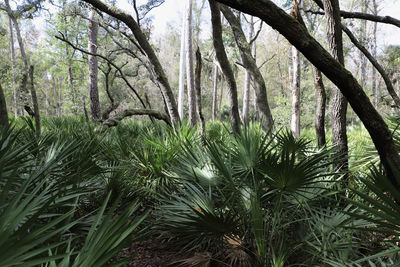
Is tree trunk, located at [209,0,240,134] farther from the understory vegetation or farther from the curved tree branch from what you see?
the curved tree branch

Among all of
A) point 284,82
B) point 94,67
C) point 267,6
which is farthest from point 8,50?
point 267,6

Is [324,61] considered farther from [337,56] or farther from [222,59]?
[222,59]

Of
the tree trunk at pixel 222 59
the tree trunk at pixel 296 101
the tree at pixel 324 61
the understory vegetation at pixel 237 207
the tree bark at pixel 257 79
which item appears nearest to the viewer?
the understory vegetation at pixel 237 207

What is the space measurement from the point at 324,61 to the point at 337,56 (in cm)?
156

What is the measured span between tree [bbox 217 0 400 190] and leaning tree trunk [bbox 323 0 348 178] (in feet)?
2.40

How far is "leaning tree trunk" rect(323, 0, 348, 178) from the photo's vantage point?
127 inches

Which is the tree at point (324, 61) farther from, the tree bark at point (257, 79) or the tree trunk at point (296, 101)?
the tree trunk at point (296, 101)

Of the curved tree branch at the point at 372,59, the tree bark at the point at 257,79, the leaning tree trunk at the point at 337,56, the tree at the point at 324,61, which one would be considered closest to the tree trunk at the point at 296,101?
the tree bark at the point at 257,79

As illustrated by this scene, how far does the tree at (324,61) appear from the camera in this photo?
6.50ft

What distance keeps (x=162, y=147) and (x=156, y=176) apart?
48cm

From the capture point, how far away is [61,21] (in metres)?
12.1

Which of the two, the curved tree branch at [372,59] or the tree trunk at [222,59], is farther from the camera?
the tree trunk at [222,59]

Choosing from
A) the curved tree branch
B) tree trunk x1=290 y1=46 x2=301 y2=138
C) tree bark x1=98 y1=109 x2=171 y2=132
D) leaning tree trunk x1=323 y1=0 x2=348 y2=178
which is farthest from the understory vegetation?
tree trunk x1=290 y1=46 x2=301 y2=138

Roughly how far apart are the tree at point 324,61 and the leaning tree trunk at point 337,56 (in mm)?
732
